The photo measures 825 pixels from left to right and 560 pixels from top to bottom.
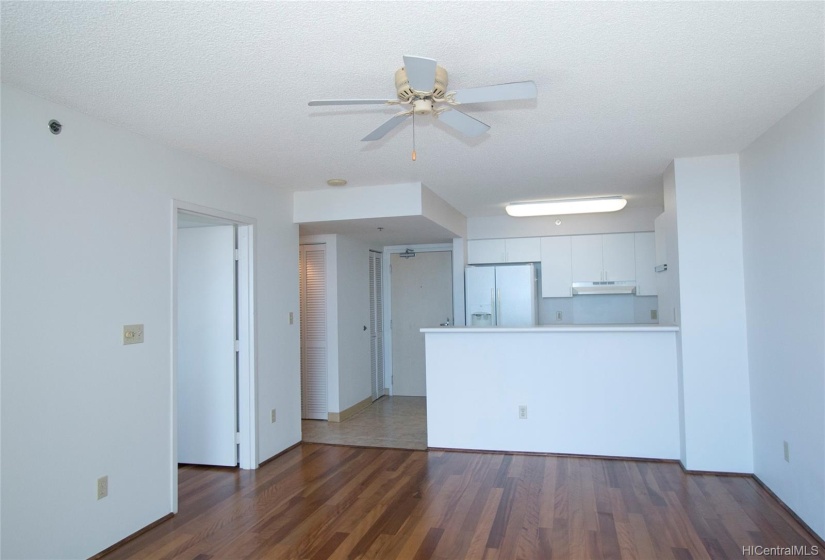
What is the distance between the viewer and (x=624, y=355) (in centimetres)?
434

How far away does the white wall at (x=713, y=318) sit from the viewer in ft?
12.7

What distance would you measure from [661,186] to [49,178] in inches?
193

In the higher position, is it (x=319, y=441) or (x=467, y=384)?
(x=467, y=384)

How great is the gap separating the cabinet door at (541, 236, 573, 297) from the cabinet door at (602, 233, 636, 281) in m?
0.41

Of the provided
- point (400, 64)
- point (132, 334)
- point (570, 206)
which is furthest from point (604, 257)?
point (132, 334)

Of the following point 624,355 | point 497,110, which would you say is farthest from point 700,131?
point 624,355

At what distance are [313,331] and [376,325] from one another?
122 centimetres

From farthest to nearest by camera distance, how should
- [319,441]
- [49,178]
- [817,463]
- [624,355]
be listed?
[319,441]
[624,355]
[817,463]
[49,178]

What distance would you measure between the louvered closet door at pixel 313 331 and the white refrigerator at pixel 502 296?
175cm

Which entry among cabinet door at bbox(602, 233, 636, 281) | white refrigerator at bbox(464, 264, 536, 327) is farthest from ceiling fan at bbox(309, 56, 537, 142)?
cabinet door at bbox(602, 233, 636, 281)

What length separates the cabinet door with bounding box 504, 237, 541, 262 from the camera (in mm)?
6559

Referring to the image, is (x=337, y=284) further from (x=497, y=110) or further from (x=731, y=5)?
(x=731, y=5)

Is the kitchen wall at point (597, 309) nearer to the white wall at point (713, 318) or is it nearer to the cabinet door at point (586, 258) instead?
the cabinet door at point (586, 258)

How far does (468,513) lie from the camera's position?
328 centimetres
